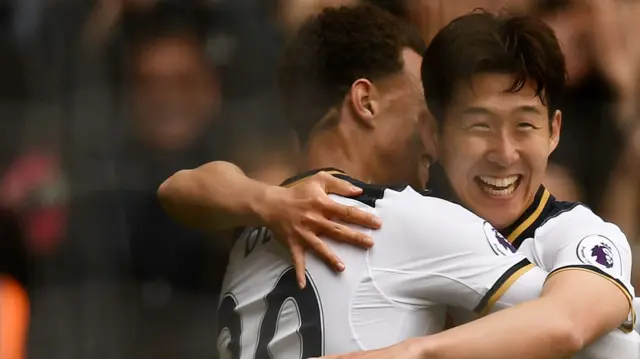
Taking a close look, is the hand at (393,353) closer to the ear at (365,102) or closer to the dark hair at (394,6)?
the ear at (365,102)

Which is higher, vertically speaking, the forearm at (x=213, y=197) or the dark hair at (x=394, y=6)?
the dark hair at (x=394, y=6)

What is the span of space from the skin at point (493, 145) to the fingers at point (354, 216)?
116 mm

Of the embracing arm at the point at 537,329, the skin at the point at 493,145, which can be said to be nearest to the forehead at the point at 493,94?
the skin at the point at 493,145

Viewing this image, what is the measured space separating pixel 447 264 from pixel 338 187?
0.14m

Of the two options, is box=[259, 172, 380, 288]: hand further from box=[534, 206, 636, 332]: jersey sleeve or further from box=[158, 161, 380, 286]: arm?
box=[534, 206, 636, 332]: jersey sleeve

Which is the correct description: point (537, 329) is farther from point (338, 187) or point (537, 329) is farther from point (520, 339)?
point (338, 187)

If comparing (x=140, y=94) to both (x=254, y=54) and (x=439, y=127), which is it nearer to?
(x=254, y=54)

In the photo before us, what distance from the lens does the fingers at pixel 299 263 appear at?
2.90ft

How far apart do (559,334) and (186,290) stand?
44 cm

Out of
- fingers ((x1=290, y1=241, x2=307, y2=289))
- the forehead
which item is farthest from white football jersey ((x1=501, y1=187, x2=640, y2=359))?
fingers ((x1=290, y1=241, x2=307, y2=289))

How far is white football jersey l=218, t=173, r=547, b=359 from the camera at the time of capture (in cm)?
85

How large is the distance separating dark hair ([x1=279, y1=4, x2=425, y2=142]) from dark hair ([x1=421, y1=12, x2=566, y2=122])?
0.04 metres

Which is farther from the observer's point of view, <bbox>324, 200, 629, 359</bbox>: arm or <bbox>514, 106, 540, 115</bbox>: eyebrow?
<bbox>514, 106, 540, 115</bbox>: eyebrow

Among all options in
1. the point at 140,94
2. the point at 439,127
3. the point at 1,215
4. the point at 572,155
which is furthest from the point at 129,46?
the point at 572,155
